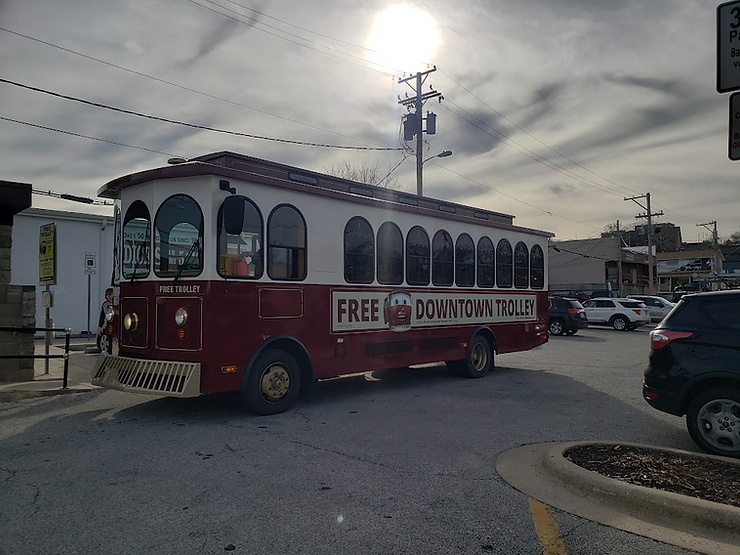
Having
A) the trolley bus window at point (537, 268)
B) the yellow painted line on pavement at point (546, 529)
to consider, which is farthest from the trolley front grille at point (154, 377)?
the trolley bus window at point (537, 268)

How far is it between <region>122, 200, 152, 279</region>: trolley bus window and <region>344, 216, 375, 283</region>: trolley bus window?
2.95 meters

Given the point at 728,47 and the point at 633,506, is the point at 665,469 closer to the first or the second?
the point at 633,506

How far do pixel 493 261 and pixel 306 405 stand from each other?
5802 millimetres

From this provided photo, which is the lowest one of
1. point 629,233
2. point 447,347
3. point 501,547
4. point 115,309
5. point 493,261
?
point 501,547

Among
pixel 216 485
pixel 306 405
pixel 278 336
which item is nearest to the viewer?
pixel 216 485

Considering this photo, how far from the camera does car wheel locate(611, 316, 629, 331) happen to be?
1108 inches

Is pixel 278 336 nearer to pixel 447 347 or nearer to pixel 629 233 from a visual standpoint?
pixel 447 347

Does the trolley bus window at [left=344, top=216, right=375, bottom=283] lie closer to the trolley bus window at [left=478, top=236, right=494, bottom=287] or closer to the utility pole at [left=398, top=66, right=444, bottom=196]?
the trolley bus window at [left=478, top=236, right=494, bottom=287]

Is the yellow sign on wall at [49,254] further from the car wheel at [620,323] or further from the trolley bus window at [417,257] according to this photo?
the car wheel at [620,323]

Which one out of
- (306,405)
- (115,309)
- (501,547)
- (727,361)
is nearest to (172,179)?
(115,309)

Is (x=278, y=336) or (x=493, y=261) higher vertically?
(x=493, y=261)

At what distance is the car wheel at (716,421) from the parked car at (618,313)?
2372 centimetres

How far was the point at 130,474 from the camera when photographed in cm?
511

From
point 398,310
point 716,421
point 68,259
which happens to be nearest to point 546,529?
point 716,421
